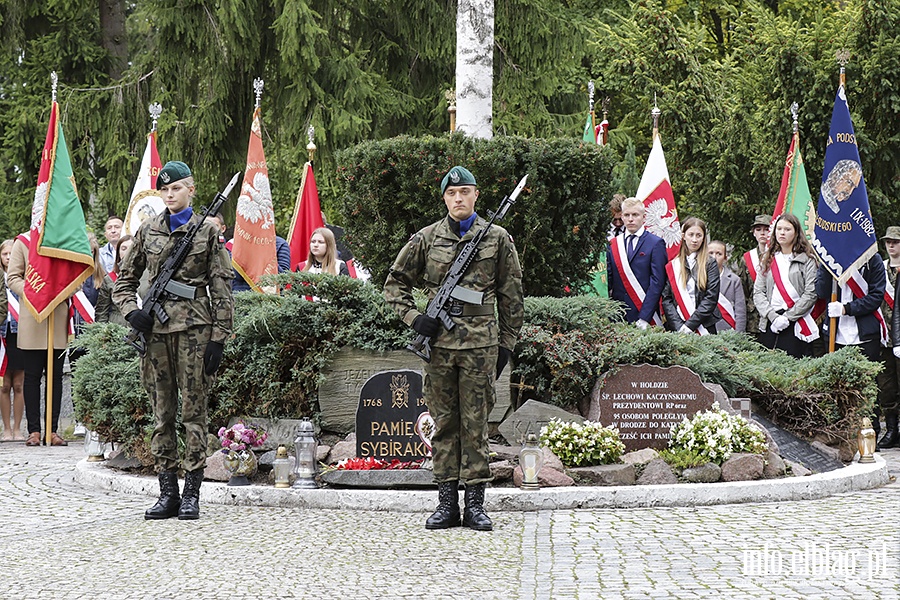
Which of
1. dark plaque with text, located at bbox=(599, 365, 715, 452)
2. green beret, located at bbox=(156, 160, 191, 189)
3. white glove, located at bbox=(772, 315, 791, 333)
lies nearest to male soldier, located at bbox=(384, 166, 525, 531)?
green beret, located at bbox=(156, 160, 191, 189)

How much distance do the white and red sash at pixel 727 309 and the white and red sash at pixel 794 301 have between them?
946 mm

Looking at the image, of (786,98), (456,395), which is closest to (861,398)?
(456,395)

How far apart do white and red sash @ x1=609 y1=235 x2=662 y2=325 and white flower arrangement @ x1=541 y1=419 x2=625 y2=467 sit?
3.08 metres

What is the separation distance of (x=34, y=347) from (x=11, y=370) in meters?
0.64

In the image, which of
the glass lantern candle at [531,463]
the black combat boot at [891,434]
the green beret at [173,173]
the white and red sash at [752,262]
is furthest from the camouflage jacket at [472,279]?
the white and red sash at [752,262]

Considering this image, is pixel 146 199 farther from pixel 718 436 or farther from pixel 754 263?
pixel 718 436

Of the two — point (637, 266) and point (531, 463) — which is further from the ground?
point (637, 266)

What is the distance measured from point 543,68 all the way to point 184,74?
18.2 feet

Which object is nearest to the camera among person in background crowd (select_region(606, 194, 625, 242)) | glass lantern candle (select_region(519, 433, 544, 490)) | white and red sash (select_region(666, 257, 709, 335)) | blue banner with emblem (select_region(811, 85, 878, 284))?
glass lantern candle (select_region(519, 433, 544, 490))

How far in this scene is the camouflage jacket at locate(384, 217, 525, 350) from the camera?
7.34 metres

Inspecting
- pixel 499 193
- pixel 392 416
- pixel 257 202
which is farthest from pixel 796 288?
pixel 257 202

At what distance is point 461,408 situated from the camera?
7.43m

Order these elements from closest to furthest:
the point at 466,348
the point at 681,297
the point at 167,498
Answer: the point at 466,348
the point at 167,498
the point at 681,297

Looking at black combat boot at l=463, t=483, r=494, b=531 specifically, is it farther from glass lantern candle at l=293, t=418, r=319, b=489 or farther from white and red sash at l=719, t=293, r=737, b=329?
white and red sash at l=719, t=293, r=737, b=329
